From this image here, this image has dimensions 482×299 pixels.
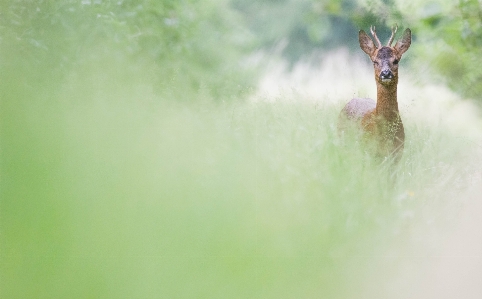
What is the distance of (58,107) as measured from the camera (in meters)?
2.55

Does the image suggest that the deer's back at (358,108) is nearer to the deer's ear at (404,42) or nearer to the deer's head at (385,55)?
the deer's head at (385,55)

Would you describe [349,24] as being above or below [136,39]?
above

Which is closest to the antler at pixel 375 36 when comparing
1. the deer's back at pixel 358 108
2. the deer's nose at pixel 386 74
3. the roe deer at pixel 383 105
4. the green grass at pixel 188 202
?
the roe deer at pixel 383 105

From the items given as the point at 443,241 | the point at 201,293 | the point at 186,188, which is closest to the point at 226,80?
the point at 186,188

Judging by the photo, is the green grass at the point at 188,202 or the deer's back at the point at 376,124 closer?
the green grass at the point at 188,202

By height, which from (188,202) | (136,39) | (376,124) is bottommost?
(188,202)

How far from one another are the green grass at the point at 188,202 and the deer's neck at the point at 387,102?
0.48ft

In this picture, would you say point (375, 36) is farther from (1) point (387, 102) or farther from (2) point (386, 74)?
(1) point (387, 102)

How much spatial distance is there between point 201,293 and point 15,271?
742mm

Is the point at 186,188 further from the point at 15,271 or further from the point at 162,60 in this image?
the point at 15,271

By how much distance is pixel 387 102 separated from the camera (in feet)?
8.67

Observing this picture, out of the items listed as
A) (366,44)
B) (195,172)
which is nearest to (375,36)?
→ (366,44)

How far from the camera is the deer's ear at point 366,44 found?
8.63 feet

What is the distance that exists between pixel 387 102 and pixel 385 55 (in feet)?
0.65
